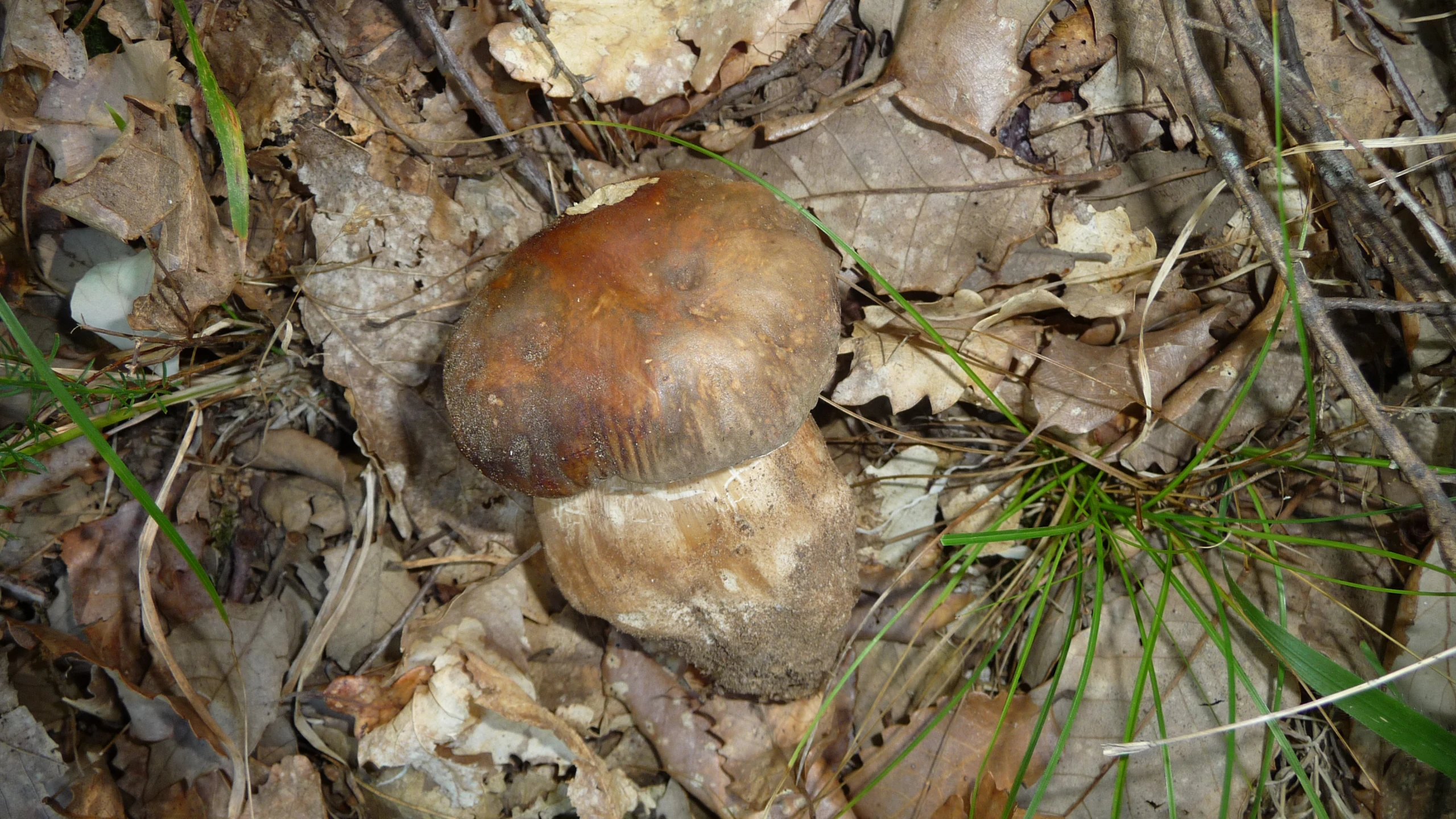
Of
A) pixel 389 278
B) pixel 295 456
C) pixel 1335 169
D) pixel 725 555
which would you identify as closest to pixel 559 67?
pixel 389 278

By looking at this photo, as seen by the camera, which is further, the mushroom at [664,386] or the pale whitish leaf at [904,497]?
the pale whitish leaf at [904,497]

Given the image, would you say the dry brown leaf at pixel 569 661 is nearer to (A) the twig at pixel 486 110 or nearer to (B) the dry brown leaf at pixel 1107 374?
(A) the twig at pixel 486 110

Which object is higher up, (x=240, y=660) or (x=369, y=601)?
(x=369, y=601)

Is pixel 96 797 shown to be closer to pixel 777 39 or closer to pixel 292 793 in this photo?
pixel 292 793

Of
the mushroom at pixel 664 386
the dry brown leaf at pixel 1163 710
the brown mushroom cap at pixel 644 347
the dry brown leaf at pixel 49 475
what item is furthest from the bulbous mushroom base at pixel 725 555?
the dry brown leaf at pixel 49 475

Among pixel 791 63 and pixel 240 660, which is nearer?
pixel 791 63

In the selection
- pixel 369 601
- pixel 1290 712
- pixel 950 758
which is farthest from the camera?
pixel 369 601

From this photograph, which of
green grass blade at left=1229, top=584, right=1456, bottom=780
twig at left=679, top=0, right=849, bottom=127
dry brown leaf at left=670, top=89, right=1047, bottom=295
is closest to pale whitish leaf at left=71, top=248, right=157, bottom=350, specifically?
twig at left=679, top=0, right=849, bottom=127

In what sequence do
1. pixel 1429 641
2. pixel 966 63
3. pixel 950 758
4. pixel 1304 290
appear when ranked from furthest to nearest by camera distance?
pixel 950 758 < pixel 966 63 < pixel 1429 641 < pixel 1304 290
